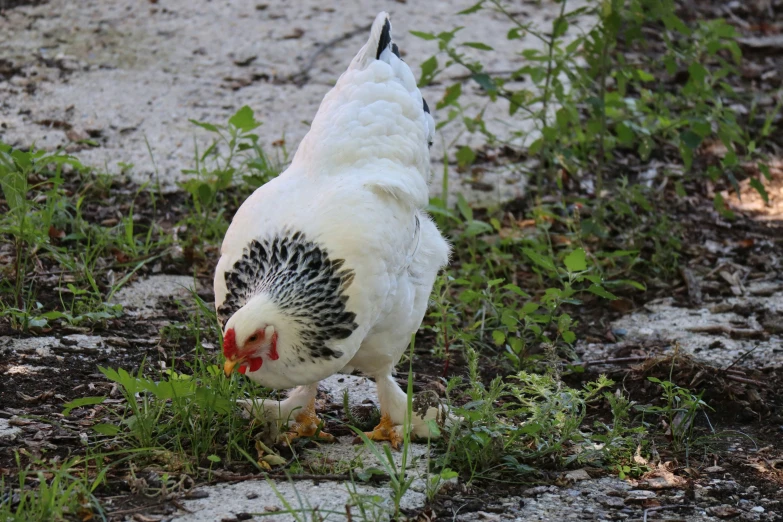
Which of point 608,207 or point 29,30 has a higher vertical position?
point 29,30

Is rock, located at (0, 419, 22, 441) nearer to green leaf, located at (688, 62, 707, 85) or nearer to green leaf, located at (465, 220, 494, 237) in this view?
green leaf, located at (465, 220, 494, 237)

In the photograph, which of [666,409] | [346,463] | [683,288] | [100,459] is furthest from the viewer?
[683,288]

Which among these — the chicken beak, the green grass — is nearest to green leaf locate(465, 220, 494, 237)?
the green grass

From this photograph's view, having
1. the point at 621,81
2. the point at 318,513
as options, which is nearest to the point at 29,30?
the point at 621,81

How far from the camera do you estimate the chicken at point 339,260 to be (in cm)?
311

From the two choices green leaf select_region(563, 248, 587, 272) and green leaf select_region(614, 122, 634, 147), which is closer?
green leaf select_region(563, 248, 587, 272)

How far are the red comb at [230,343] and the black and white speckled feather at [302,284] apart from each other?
0.20 meters

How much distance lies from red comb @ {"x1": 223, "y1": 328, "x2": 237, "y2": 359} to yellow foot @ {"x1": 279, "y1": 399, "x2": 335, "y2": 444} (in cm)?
52

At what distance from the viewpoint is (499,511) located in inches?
118

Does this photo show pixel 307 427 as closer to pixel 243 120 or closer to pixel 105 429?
pixel 105 429

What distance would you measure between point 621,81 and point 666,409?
2.43 meters

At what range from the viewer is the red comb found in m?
2.99

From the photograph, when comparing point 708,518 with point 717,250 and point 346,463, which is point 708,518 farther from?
point 717,250

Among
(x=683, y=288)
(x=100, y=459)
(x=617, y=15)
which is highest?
(x=617, y=15)
